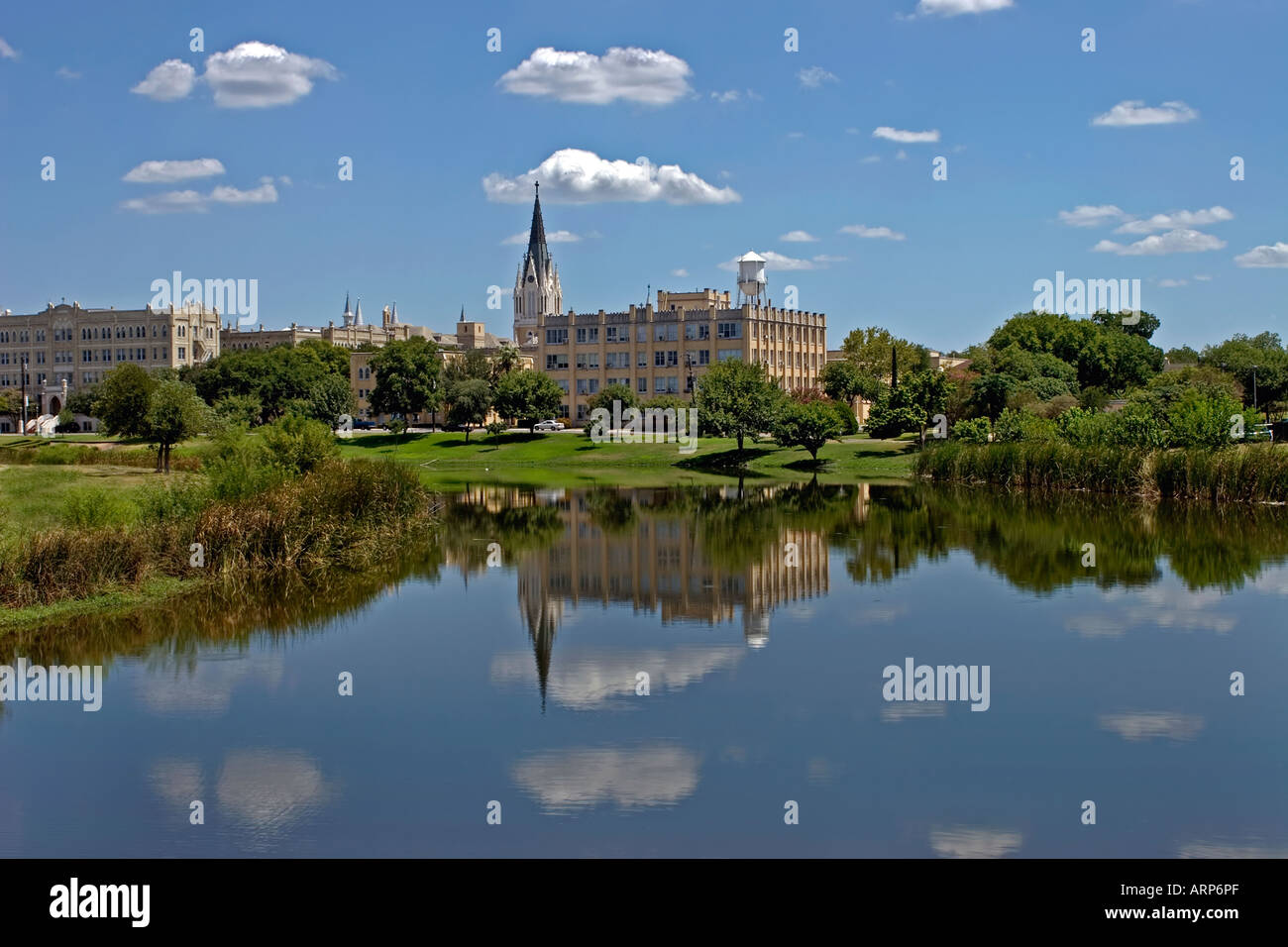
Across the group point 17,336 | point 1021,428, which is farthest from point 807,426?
point 17,336

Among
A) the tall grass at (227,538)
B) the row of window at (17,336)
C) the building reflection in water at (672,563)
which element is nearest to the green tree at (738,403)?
the building reflection in water at (672,563)

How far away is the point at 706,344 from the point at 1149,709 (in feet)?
320

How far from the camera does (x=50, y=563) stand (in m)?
25.1

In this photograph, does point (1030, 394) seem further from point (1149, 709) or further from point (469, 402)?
point (1149, 709)

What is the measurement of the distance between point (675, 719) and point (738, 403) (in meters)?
59.3

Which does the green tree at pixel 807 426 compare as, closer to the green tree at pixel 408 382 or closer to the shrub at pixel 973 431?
the shrub at pixel 973 431

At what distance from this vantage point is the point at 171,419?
60125mm

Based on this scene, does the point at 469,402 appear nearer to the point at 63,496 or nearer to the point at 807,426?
the point at 807,426

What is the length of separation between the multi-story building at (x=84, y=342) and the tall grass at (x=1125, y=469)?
5378 inches

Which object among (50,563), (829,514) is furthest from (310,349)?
(50,563)

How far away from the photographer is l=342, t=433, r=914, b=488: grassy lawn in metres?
71.5

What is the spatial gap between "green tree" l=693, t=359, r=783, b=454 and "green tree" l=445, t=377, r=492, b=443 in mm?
23262

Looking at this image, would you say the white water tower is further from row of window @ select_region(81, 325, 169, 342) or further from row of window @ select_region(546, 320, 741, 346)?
row of window @ select_region(81, 325, 169, 342)
